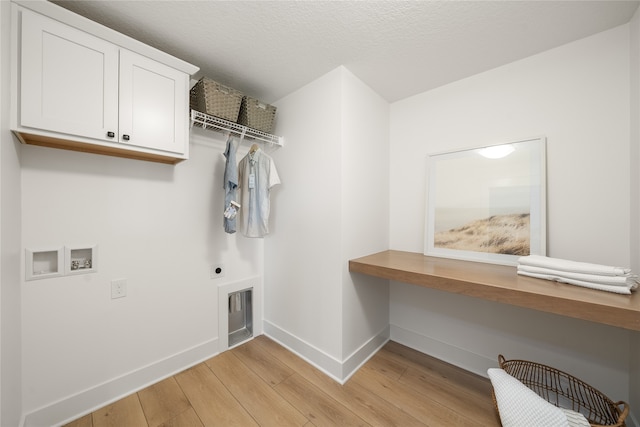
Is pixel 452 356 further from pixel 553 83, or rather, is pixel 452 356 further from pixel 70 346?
pixel 70 346

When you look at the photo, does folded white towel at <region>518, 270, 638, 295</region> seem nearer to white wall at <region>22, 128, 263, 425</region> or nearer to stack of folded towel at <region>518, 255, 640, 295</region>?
stack of folded towel at <region>518, 255, 640, 295</region>

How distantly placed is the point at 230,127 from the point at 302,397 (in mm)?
1965

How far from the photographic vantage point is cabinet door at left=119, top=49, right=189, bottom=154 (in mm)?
1294

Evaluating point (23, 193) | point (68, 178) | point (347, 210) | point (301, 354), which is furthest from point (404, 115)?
point (23, 193)

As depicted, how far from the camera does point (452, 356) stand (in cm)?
184

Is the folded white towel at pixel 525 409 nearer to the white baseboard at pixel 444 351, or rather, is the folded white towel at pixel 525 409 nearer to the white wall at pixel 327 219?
the white baseboard at pixel 444 351

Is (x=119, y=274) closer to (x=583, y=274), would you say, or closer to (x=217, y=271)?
(x=217, y=271)

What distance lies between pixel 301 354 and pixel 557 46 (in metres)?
2.80

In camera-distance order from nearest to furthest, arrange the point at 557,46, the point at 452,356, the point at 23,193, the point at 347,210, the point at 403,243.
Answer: the point at 23,193 → the point at 557,46 → the point at 347,210 → the point at 452,356 → the point at 403,243

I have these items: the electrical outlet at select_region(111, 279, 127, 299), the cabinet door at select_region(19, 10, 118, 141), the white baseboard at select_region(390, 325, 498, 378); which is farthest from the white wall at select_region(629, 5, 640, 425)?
A: the electrical outlet at select_region(111, 279, 127, 299)

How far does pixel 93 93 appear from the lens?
47.3 inches

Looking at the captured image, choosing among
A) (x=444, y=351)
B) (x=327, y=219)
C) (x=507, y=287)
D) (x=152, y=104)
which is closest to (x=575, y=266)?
(x=507, y=287)

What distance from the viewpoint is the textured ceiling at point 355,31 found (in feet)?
3.95

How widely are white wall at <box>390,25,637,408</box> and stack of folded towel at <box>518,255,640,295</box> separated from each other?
334mm
